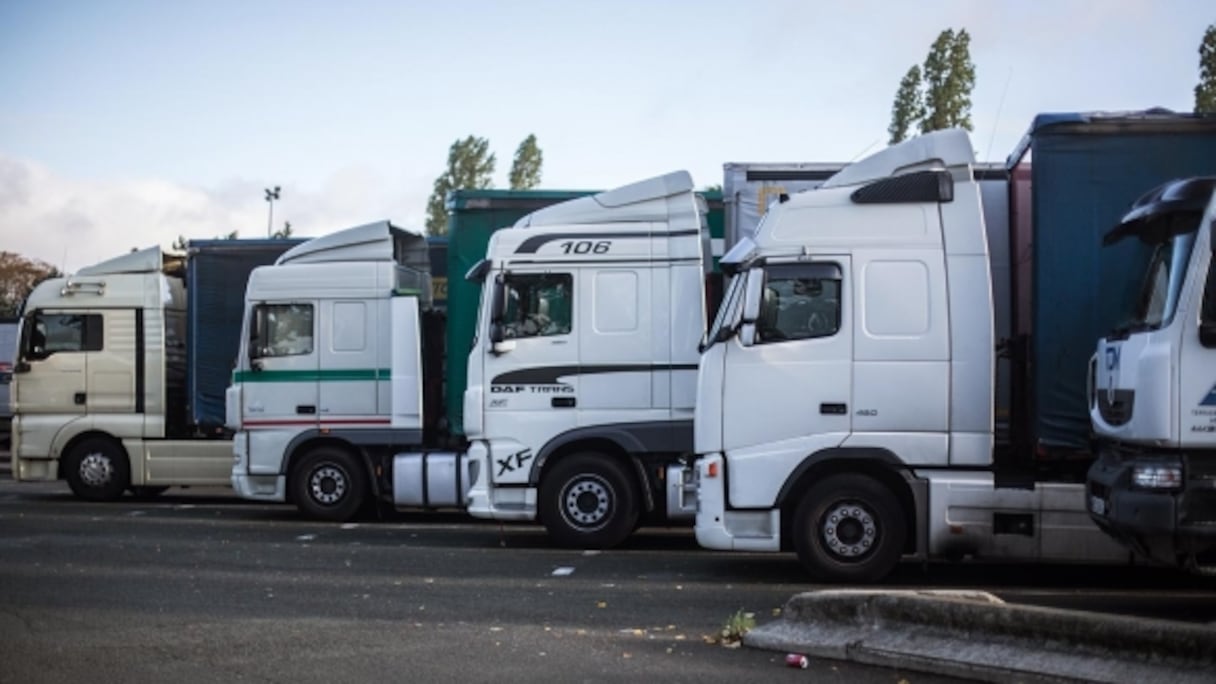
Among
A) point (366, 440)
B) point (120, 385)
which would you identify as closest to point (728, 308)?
point (366, 440)

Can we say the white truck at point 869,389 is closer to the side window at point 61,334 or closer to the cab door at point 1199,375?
the cab door at point 1199,375

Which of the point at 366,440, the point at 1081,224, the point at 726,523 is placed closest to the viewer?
the point at 1081,224

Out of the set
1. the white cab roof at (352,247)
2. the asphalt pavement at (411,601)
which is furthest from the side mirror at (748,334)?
the white cab roof at (352,247)

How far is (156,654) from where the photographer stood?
8.32 m

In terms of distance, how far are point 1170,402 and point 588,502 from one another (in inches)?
256

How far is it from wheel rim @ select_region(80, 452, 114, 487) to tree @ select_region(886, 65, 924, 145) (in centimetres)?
1728

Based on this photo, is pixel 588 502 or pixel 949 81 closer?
pixel 588 502

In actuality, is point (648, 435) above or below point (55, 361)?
below

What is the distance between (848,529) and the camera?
10.9 metres

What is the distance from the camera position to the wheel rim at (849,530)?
35.6 ft

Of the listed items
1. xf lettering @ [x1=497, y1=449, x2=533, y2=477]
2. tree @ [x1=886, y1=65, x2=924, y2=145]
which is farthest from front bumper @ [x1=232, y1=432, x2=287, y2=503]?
tree @ [x1=886, y1=65, x2=924, y2=145]

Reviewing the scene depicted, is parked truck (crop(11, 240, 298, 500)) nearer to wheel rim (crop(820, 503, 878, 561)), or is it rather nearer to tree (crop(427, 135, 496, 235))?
wheel rim (crop(820, 503, 878, 561))

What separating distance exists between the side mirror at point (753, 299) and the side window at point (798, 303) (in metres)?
0.07

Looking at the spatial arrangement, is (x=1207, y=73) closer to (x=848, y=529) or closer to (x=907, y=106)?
(x=907, y=106)
